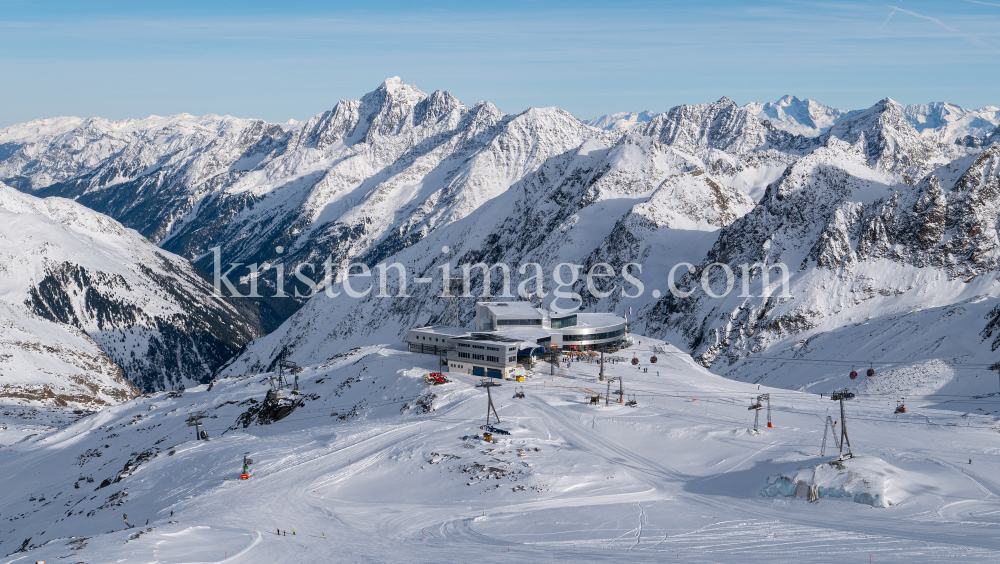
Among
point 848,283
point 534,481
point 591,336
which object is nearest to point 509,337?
point 591,336

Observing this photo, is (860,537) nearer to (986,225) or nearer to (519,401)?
(519,401)

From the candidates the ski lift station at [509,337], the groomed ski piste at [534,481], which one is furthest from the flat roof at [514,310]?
the groomed ski piste at [534,481]

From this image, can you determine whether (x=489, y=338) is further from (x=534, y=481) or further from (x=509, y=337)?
(x=534, y=481)

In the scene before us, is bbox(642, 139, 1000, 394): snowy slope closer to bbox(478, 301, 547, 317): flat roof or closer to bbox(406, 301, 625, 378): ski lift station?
bbox(406, 301, 625, 378): ski lift station

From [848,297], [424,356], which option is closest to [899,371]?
[848,297]

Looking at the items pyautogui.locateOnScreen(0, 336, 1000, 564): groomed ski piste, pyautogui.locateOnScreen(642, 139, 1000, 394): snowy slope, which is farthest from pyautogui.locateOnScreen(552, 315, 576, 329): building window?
pyautogui.locateOnScreen(642, 139, 1000, 394): snowy slope

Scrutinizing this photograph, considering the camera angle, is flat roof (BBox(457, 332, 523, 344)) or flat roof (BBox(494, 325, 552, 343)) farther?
flat roof (BBox(494, 325, 552, 343))
